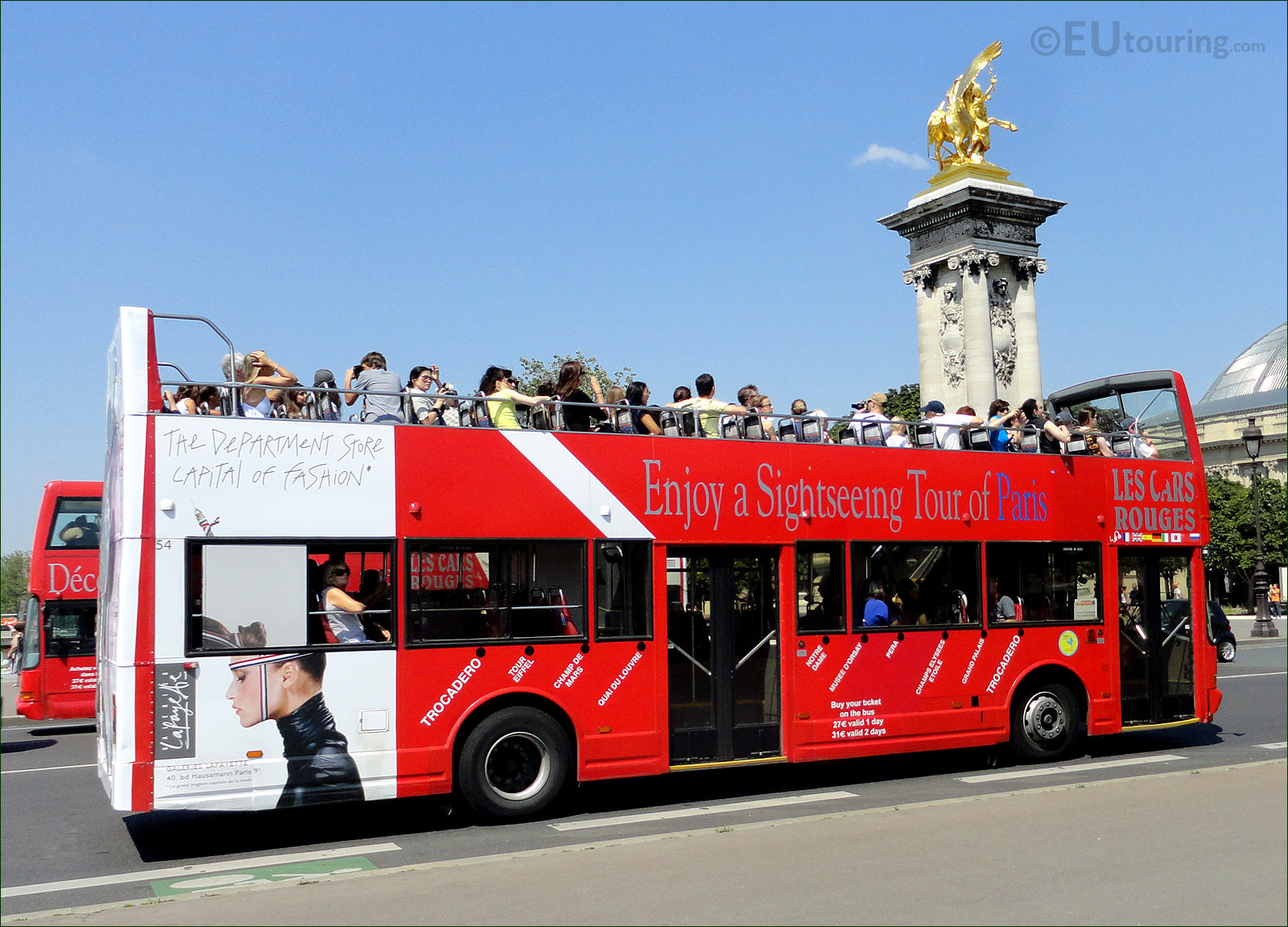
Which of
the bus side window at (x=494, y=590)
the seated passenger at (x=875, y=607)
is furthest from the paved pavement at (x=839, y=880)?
the seated passenger at (x=875, y=607)

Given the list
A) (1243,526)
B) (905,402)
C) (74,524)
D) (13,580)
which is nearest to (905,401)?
(905,402)

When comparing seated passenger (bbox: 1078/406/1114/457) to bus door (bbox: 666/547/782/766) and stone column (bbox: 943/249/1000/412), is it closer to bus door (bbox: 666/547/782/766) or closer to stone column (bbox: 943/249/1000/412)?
bus door (bbox: 666/547/782/766)

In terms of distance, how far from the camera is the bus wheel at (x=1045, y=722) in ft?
38.8

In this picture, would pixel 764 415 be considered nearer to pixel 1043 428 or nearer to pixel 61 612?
pixel 1043 428

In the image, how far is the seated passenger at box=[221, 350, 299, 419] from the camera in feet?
29.5

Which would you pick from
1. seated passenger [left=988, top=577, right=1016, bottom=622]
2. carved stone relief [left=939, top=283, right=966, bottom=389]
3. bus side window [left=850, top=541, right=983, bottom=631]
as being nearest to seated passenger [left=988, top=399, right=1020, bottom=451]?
bus side window [left=850, top=541, right=983, bottom=631]

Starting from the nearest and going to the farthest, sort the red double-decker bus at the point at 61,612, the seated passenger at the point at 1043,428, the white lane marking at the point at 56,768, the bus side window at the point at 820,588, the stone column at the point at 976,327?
the bus side window at the point at 820,588
the seated passenger at the point at 1043,428
the white lane marking at the point at 56,768
the red double-decker bus at the point at 61,612
the stone column at the point at 976,327

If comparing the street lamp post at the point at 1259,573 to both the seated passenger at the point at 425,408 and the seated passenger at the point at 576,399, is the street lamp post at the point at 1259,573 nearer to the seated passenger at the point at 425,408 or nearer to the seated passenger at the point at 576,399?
the seated passenger at the point at 576,399

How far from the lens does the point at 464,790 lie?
9148 mm

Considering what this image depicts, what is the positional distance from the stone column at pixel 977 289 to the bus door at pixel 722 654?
21006mm

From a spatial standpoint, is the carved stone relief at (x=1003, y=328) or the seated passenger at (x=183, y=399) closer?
the seated passenger at (x=183, y=399)

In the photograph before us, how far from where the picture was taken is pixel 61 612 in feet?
59.6

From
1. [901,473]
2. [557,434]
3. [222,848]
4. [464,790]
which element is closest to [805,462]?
[901,473]

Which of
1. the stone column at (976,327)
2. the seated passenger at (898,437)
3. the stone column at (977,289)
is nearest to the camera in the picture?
the seated passenger at (898,437)
